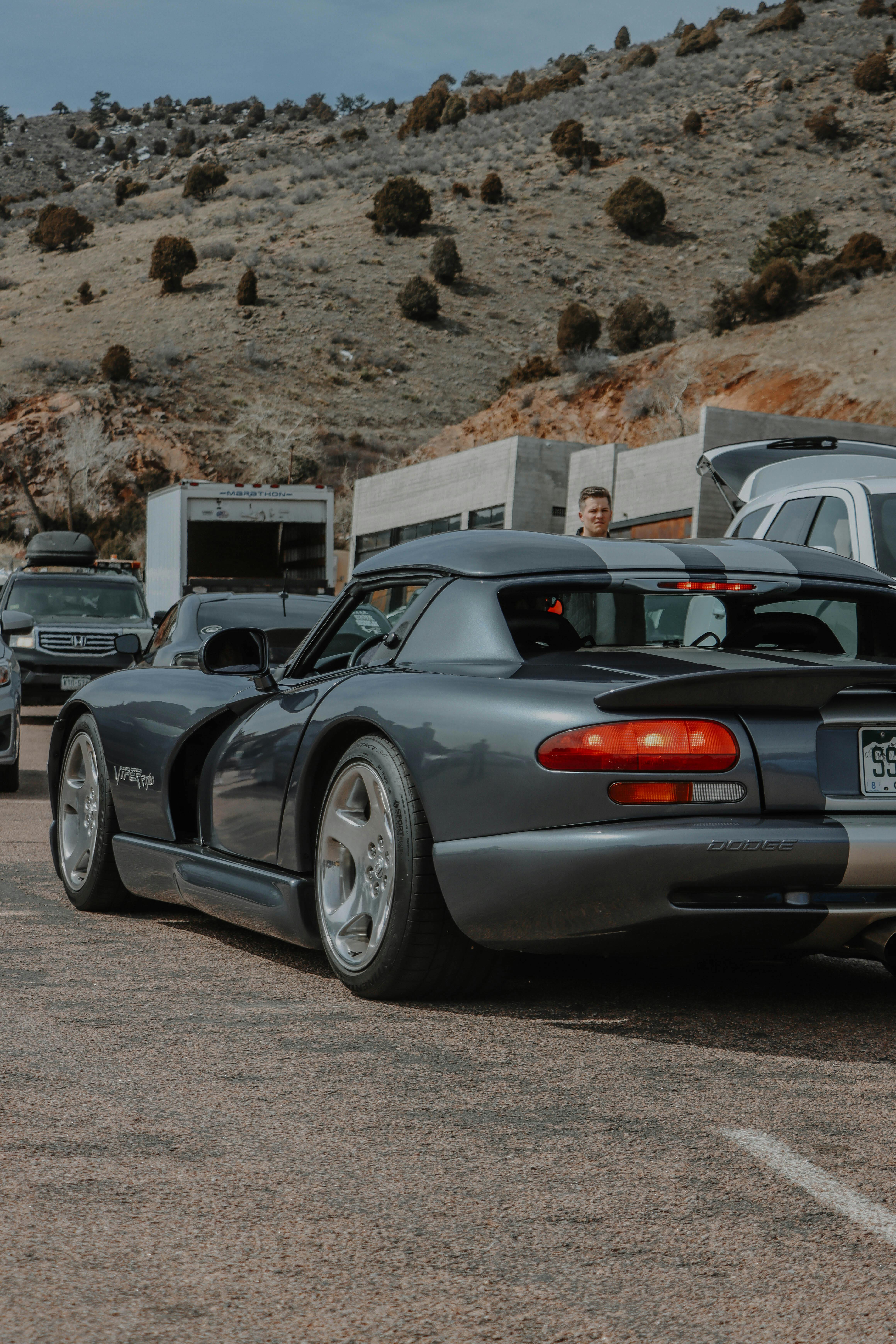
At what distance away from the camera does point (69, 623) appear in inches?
834

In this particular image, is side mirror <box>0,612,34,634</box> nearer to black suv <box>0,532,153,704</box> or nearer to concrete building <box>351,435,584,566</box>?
black suv <box>0,532,153,704</box>

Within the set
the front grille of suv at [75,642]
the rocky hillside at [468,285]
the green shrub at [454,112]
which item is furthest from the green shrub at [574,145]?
the front grille of suv at [75,642]

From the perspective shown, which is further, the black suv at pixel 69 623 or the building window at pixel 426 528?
the building window at pixel 426 528

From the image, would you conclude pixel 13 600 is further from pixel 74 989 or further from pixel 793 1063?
pixel 793 1063

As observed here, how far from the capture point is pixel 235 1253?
8.91 feet

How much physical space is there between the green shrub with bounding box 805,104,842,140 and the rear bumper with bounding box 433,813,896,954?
306 ft

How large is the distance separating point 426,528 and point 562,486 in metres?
5.13

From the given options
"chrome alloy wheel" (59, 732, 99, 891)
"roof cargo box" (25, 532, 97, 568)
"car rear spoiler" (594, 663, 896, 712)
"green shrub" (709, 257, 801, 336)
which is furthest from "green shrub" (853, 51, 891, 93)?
"car rear spoiler" (594, 663, 896, 712)

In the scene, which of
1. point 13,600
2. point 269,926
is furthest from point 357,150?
point 269,926

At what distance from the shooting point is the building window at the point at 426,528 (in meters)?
46.8

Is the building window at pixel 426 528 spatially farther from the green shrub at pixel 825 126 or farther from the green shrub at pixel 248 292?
the green shrub at pixel 825 126

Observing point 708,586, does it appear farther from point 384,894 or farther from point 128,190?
point 128,190

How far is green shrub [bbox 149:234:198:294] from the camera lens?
8238 cm

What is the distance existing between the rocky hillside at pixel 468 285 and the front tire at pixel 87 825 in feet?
149
